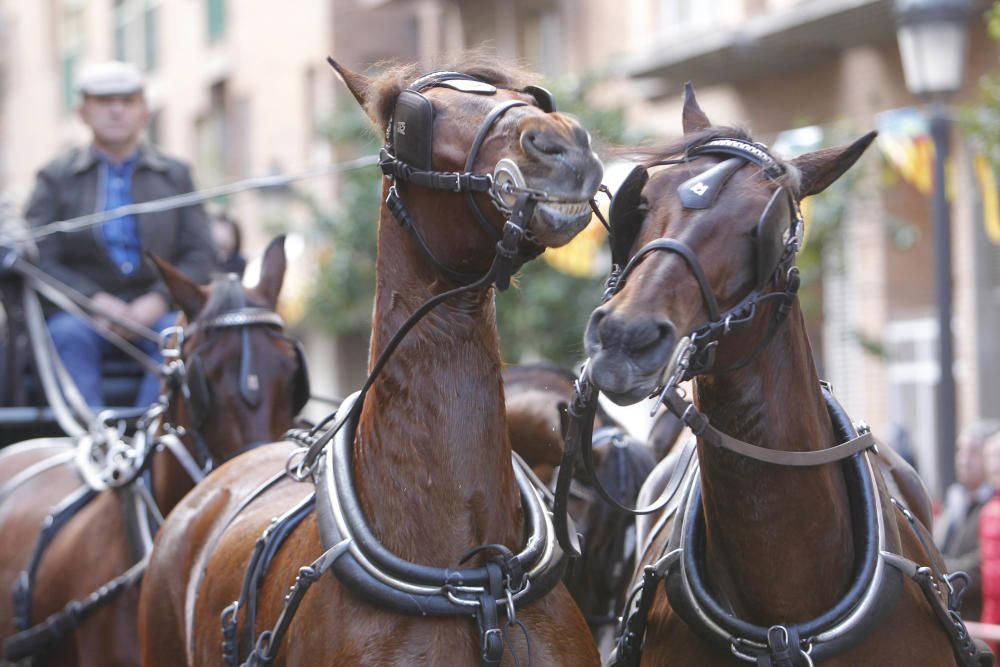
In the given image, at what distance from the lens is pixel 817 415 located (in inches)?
172

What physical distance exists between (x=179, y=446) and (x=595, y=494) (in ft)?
5.58

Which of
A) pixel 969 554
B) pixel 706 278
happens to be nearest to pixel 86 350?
pixel 706 278

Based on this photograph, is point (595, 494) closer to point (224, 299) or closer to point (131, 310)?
point (224, 299)

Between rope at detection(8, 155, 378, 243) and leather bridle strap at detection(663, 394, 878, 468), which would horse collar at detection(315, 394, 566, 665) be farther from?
rope at detection(8, 155, 378, 243)

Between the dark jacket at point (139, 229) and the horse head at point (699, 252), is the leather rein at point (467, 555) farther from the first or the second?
the dark jacket at point (139, 229)

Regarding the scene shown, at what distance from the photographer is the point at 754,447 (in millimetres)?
4176

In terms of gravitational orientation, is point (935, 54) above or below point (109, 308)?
above

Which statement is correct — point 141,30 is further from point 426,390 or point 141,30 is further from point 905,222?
point 426,390

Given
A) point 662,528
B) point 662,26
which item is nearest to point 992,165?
point 662,528

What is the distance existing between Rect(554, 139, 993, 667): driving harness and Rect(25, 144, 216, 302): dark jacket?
3.83m

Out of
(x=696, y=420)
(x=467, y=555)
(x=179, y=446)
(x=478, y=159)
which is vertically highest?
(x=478, y=159)

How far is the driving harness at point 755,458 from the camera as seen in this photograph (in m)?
4.01

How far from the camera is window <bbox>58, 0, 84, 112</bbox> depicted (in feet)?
121

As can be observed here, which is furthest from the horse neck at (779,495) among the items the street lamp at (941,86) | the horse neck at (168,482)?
the street lamp at (941,86)
